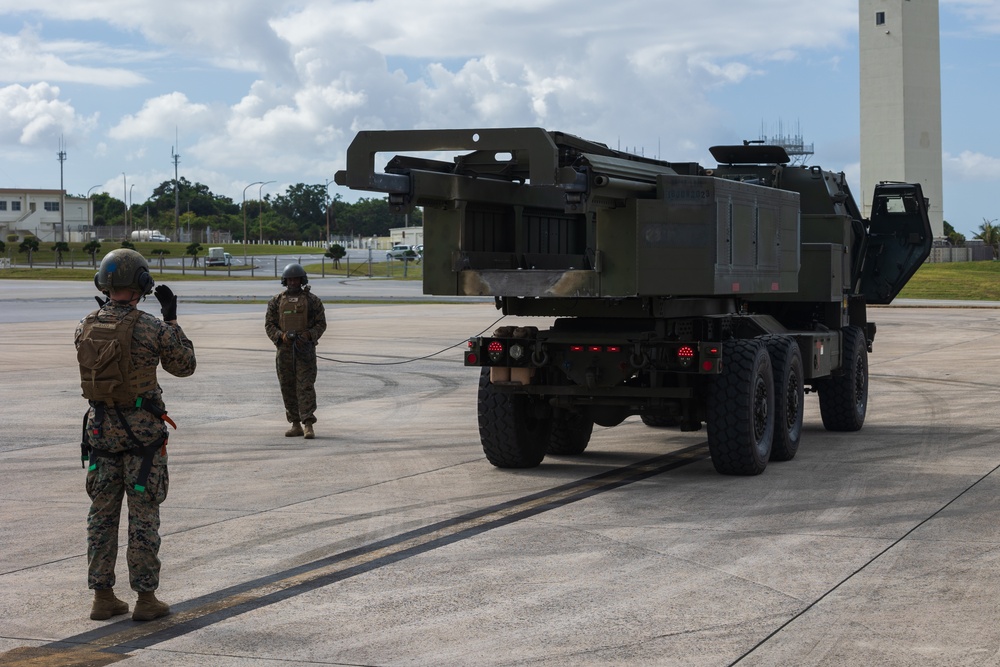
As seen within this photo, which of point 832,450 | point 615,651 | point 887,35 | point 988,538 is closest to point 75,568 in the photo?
point 615,651

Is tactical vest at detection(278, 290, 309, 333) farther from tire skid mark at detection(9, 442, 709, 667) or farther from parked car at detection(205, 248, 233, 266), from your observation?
parked car at detection(205, 248, 233, 266)

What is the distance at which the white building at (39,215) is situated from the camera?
152750mm

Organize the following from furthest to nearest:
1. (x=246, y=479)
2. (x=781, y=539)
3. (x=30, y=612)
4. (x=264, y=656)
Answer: (x=246, y=479), (x=781, y=539), (x=30, y=612), (x=264, y=656)

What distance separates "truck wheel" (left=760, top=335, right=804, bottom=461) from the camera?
11781 mm

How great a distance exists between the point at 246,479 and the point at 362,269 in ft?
294

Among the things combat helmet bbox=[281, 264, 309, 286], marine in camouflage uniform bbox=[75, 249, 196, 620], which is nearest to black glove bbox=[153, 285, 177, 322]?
Answer: marine in camouflage uniform bbox=[75, 249, 196, 620]

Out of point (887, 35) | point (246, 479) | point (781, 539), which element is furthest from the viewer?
point (887, 35)

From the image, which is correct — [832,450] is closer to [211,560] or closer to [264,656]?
[211,560]

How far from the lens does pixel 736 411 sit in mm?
10844

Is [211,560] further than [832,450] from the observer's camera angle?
No

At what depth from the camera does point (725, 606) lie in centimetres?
680

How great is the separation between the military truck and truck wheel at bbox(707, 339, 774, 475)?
0.01 meters

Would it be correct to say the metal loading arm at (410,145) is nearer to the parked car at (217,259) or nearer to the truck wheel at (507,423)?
the truck wheel at (507,423)

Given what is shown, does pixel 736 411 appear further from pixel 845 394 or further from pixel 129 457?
pixel 129 457
